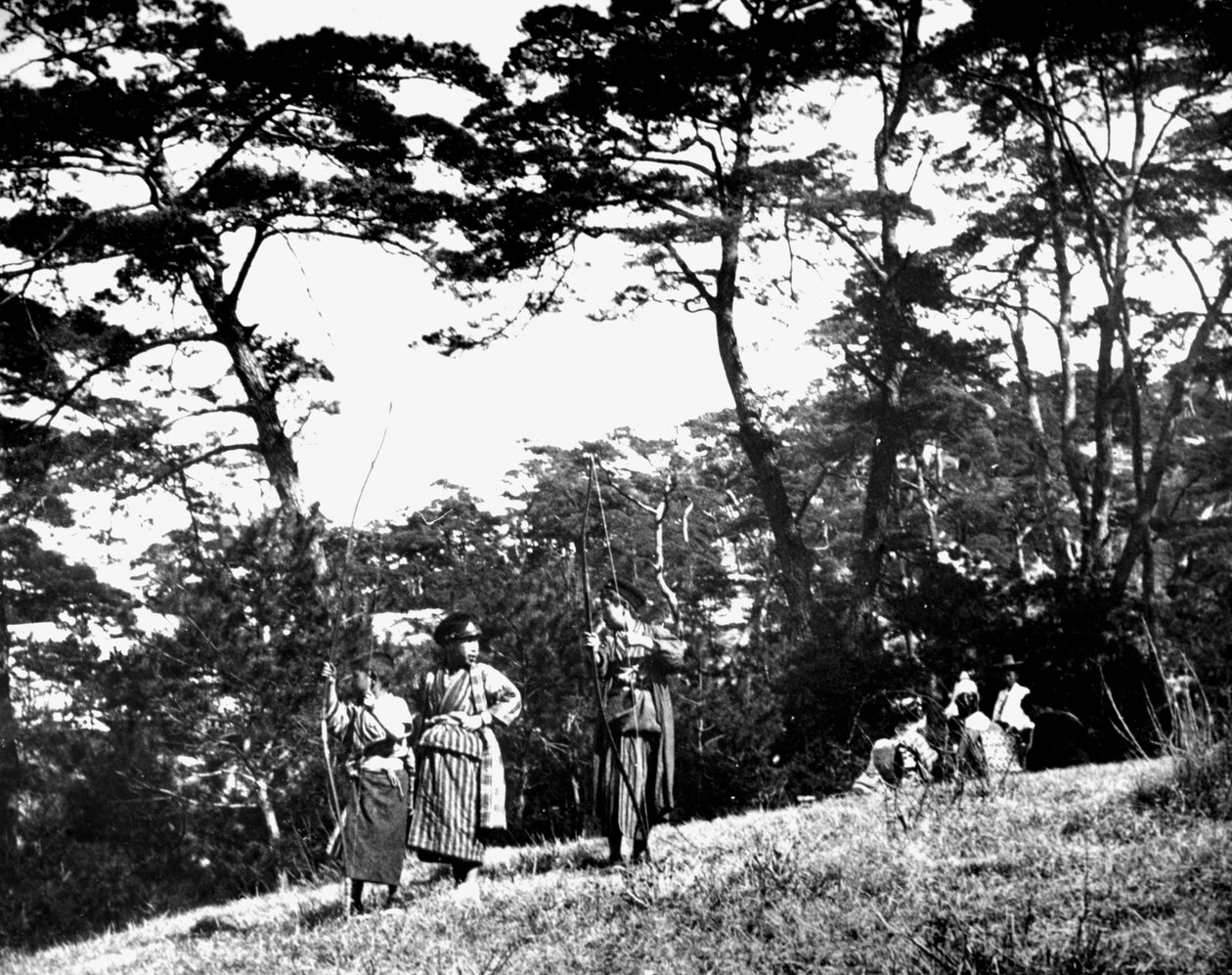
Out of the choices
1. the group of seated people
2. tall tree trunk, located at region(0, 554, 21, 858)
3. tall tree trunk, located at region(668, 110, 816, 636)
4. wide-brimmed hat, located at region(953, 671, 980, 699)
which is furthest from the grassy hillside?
tall tree trunk, located at region(0, 554, 21, 858)

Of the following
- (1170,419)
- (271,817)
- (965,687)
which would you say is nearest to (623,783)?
(965,687)

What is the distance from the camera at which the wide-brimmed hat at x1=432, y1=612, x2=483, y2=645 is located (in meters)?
6.95

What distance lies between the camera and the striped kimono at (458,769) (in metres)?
6.59

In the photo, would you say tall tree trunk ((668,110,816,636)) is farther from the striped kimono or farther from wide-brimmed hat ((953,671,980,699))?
the striped kimono

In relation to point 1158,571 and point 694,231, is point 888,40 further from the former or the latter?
point 1158,571

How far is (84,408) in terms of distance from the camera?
51.1 feet

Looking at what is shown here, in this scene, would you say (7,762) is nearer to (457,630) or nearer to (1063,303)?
(457,630)

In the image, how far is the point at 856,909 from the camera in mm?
4367

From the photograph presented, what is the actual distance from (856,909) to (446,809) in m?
3.00

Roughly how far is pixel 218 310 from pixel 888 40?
35.9 ft

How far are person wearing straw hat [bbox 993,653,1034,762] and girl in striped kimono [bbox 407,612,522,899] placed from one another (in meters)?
6.76

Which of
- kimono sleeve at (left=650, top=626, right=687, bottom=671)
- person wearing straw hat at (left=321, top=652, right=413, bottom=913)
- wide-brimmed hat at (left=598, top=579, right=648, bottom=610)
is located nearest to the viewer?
person wearing straw hat at (left=321, top=652, right=413, bottom=913)

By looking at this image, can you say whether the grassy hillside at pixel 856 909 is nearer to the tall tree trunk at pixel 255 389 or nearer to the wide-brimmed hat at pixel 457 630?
the wide-brimmed hat at pixel 457 630

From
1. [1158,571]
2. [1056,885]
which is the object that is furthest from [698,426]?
[1056,885]
